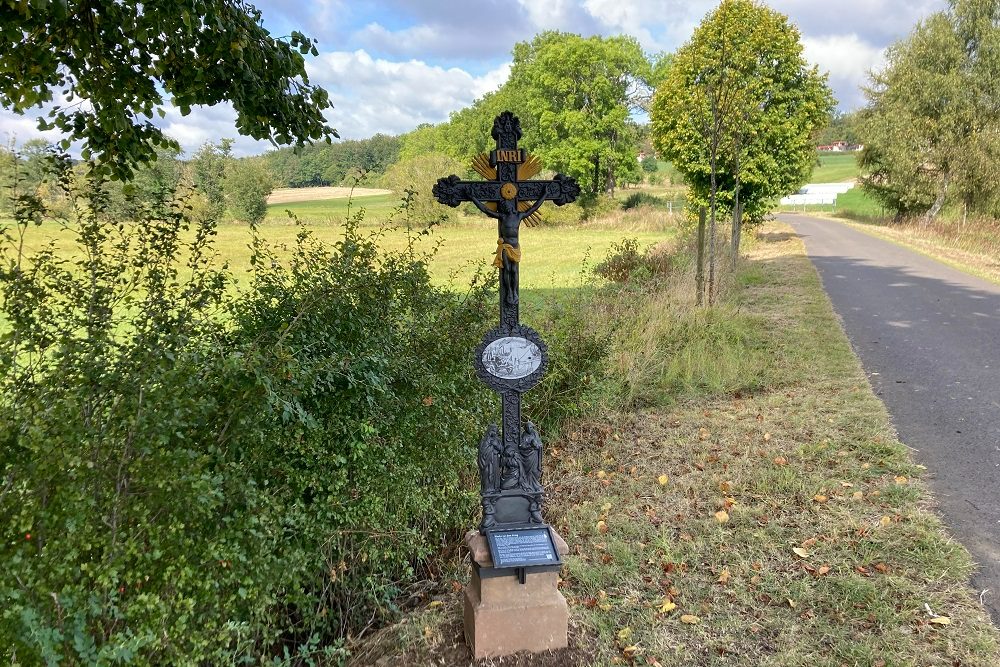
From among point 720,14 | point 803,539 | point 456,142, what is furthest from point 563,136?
point 803,539

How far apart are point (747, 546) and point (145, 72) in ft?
16.9

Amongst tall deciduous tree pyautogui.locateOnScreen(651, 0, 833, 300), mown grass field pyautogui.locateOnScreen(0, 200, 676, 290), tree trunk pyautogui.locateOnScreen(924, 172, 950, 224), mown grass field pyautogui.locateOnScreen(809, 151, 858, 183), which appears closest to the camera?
mown grass field pyautogui.locateOnScreen(0, 200, 676, 290)

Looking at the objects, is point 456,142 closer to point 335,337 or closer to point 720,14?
point 720,14

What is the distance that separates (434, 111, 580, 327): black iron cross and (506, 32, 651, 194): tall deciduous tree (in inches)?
1606

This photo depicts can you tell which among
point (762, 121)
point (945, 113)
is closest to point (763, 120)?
point (762, 121)

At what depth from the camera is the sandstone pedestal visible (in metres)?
3.25

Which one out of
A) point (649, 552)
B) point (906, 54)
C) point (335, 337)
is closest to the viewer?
point (335, 337)

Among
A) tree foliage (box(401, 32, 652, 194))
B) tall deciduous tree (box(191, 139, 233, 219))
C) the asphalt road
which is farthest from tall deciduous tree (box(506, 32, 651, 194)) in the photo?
tall deciduous tree (box(191, 139, 233, 219))

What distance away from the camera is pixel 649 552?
4.16 metres

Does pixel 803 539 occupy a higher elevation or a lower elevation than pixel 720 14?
lower

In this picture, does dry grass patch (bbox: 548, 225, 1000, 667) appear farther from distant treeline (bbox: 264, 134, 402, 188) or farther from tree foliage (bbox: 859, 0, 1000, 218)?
tree foliage (bbox: 859, 0, 1000, 218)

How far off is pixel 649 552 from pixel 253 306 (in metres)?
2.94

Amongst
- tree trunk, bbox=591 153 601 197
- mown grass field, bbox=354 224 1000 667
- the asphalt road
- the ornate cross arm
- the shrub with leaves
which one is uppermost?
tree trunk, bbox=591 153 601 197

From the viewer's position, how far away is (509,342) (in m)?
3.41
